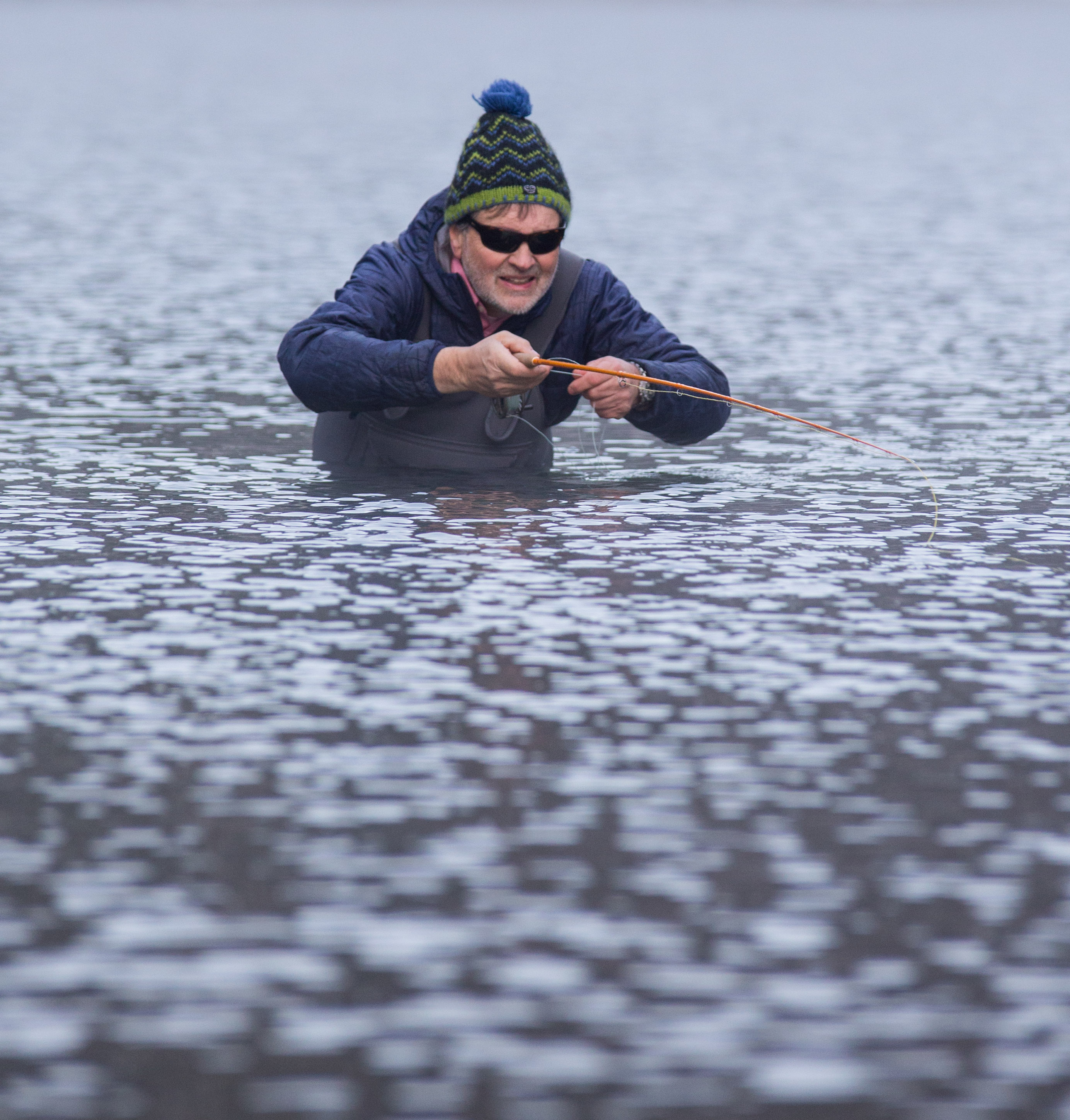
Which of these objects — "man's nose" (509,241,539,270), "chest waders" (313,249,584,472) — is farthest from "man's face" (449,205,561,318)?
"chest waders" (313,249,584,472)

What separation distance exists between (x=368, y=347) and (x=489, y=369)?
405 millimetres

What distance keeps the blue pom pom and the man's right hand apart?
699 mm

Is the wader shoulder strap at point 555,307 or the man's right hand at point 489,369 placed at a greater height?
the wader shoulder strap at point 555,307

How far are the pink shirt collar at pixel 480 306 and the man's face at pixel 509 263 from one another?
1 cm

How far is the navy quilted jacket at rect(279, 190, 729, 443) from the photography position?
18.9ft

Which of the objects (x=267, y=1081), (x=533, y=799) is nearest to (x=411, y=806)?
(x=533, y=799)

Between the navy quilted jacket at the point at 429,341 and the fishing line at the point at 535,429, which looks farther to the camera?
the fishing line at the point at 535,429

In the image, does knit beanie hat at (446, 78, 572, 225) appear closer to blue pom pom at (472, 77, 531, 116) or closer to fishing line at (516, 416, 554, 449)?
blue pom pom at (472, 77, 531, 116)

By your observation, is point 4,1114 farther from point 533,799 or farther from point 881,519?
point 881,519

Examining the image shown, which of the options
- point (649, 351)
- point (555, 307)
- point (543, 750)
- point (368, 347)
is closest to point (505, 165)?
point (555, 307)

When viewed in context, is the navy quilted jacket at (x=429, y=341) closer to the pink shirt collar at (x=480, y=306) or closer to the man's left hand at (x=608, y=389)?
the pink shirt collar at (x=480, y=306)

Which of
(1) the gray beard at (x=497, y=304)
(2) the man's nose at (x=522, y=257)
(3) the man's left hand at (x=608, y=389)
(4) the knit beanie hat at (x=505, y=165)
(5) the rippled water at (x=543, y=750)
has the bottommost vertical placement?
(5) the rippled water at (x=543, y=750)

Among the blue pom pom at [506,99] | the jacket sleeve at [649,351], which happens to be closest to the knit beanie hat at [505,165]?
the blue pom pom at [506,99]

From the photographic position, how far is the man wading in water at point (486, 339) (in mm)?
5758
